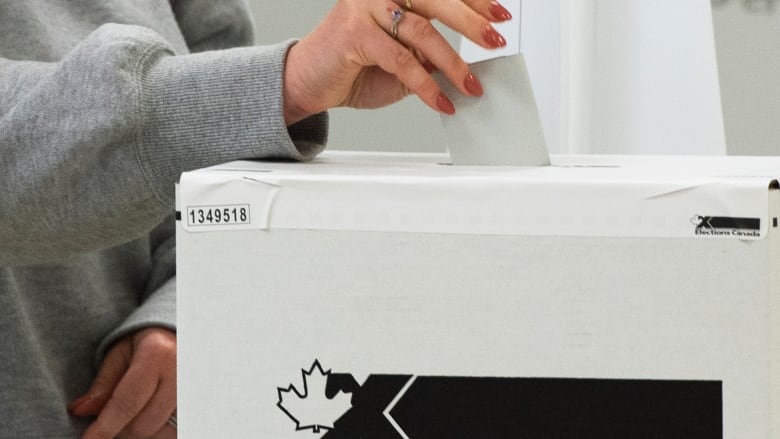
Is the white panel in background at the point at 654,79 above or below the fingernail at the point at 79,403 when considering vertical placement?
above

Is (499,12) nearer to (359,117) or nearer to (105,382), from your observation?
(105,382)

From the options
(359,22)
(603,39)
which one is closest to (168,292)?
(359,22)

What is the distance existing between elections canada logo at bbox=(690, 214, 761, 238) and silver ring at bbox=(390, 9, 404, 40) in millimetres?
216

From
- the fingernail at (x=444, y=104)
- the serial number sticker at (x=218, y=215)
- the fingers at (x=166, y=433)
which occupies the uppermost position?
the fingernail at (x=444, y=104)

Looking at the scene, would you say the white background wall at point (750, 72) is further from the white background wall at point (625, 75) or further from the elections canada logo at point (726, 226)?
the elections canada logo at point (726, 226)

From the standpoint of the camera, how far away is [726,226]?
378 mm

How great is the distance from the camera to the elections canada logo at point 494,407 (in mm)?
387

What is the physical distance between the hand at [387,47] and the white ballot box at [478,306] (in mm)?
128

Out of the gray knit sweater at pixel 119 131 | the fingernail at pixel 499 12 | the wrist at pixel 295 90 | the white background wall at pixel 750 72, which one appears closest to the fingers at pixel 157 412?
the gray knit sweater at pixel 119 131

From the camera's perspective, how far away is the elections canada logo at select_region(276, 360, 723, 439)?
0.39 metres

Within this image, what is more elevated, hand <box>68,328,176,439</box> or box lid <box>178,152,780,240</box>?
box lid <box>178,152,780,240</box>

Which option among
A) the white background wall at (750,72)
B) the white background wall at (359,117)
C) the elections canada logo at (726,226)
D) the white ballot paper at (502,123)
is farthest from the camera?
the white background wall at (359,117)

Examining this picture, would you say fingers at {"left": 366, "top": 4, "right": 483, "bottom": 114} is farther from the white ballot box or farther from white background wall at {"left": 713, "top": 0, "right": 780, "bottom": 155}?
white background wall at {"left": 713, "top": 0, "right": 780, "bottom": 155}

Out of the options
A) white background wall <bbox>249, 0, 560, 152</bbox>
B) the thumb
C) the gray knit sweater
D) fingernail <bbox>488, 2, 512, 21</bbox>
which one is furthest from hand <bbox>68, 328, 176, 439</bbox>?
white background wall <bbox>249, 0, 560, 152</bbox>
